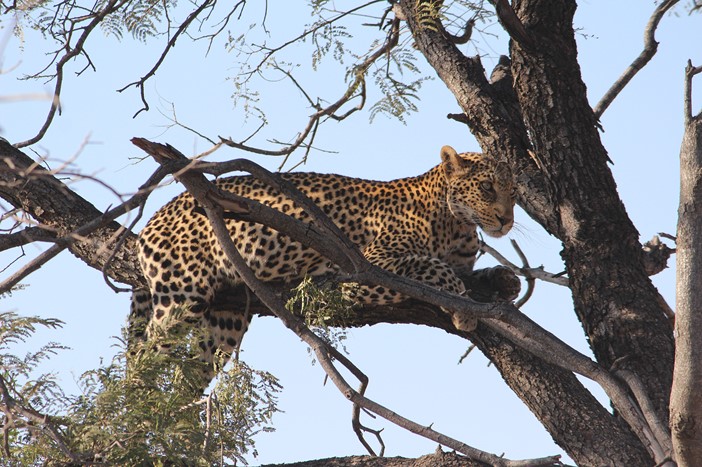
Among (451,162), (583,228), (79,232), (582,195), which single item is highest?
(451,162)

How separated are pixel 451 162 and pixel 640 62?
178 centimetres

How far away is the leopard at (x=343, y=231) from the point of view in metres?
7.75

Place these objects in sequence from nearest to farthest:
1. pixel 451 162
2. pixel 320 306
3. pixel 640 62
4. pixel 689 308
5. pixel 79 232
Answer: pixel 79 232 → pixel 689 308 → pixel 320 306 → pixel 640 62 → pixel 451 162

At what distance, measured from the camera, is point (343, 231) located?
849cm

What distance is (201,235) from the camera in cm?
796

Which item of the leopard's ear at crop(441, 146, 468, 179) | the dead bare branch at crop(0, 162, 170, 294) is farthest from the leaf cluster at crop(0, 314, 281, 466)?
the leopard's ear at crop(441, 146, 468, 179)

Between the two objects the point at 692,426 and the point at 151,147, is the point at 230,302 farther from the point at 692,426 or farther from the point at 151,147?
the point at 692,426

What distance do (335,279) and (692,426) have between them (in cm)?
212

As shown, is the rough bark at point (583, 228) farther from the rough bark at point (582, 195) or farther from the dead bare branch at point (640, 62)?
the dead bare branch at point (640, 62)

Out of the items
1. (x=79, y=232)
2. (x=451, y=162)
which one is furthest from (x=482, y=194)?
(x=79, y=232)

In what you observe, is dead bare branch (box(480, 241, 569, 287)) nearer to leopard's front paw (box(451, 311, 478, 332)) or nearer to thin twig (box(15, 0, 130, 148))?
leopard's front paw (box(451, 311, 478, 332))

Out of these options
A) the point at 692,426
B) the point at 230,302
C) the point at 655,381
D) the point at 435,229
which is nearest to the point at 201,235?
the point at 230,302

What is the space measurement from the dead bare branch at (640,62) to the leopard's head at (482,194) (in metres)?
0.87

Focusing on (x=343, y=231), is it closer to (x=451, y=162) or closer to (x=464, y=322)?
(x=451, y=162)
